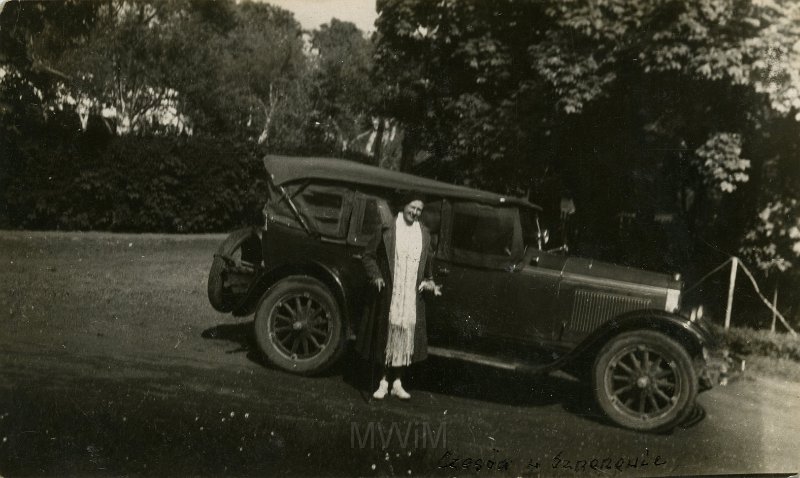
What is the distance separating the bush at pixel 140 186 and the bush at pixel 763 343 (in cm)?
618

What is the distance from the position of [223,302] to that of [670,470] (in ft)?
13.5

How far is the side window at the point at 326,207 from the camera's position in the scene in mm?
5895

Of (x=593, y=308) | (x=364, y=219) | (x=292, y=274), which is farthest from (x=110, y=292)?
(x=593, y=308)

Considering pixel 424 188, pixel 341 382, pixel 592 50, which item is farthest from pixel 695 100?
pixel 341 382

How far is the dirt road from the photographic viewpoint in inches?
173

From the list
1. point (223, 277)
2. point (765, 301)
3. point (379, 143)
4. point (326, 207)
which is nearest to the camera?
point (326, 207)

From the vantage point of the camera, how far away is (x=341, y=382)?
18.3 ft

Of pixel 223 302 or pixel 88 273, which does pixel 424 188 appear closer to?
pixel 223 302

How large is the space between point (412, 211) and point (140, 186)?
424 centimetres

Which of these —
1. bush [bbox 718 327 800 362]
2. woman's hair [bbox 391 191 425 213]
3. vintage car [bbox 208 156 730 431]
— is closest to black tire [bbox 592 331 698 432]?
vintage car [bbox 208 156 730 431]

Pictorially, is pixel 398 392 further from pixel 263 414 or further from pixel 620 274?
pixel 620 274

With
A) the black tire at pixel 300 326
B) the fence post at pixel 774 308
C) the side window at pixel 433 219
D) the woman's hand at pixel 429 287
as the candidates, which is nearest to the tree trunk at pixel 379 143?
the side window at pixel 433 219

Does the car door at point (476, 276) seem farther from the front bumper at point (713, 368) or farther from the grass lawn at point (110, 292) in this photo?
the grass lawn at point (110, 292)

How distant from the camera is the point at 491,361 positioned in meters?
5.36
